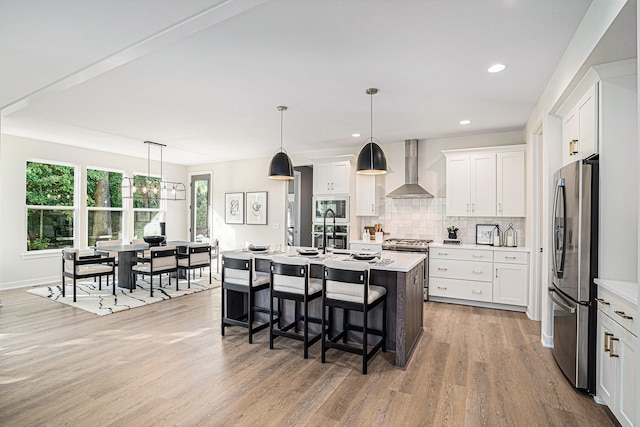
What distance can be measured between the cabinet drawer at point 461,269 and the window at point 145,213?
6353 mm

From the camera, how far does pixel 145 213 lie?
26.5 ft

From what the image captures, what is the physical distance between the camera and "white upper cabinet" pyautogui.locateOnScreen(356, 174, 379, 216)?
6.03 m

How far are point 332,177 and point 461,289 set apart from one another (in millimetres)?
2859

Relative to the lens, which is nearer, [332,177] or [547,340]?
[547,340]

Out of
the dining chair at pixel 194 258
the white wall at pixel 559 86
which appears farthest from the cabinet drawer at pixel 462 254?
the dining chair at pixel 194 258

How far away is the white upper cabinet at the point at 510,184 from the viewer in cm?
483

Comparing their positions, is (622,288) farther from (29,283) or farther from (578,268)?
(29,283)

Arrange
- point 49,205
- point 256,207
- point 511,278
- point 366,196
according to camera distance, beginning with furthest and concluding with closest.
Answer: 1. point 256,207
2. point 49,205
3. point 366,196
4. point 511,278

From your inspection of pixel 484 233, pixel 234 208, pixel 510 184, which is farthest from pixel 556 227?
pixel 234 208

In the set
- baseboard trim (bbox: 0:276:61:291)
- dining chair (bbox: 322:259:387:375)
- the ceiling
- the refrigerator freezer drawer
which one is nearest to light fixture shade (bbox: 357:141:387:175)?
the ceiling

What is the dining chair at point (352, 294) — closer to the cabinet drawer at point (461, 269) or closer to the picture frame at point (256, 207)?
the cabinet drawer at point (461, 269)

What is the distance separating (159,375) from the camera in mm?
2740

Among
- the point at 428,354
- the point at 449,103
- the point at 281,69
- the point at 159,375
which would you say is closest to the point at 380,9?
the point at 281,69

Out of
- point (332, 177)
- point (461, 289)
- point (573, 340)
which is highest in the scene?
point (332, 177)
